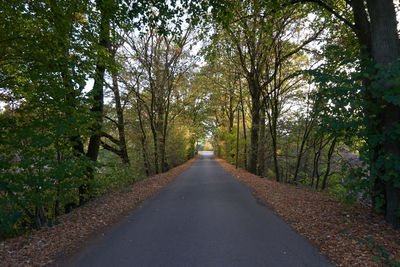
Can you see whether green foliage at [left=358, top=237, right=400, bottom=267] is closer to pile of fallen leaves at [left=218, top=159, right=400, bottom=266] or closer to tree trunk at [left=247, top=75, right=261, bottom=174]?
pile of fallen leaves at [left=218, top=159, right=400, bottom=266]

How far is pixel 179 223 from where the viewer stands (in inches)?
196

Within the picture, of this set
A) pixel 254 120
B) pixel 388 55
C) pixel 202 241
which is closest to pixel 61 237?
pixel 202 241

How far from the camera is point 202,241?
3971 mm

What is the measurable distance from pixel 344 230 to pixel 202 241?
2.86 m

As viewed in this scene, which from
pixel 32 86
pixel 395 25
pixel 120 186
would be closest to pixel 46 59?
pixel 32 86

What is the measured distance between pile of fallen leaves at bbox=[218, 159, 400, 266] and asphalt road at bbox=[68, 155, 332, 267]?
0.92ft

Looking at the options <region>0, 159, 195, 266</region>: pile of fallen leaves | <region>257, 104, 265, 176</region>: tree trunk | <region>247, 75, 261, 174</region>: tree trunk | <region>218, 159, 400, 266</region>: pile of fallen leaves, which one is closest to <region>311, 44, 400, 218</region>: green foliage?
<region>218, 159, 400, 266</region>: pile of fallen leaves

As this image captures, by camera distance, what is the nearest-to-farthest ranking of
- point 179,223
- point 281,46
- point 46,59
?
point 179,223 → point 46,59 → point 281,46

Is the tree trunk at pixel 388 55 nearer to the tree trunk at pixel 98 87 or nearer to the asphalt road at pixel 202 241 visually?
the asphalt road at pixel 202 241

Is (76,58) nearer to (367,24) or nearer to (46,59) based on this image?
(46,59)

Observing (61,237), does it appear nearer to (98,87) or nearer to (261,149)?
(98,87)

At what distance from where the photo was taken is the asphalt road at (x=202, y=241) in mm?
3298

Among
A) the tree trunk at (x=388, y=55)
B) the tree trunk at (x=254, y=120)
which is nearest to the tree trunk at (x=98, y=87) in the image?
the tree trunk at (x=388, y=55)

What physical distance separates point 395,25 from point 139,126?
48.0 feet
